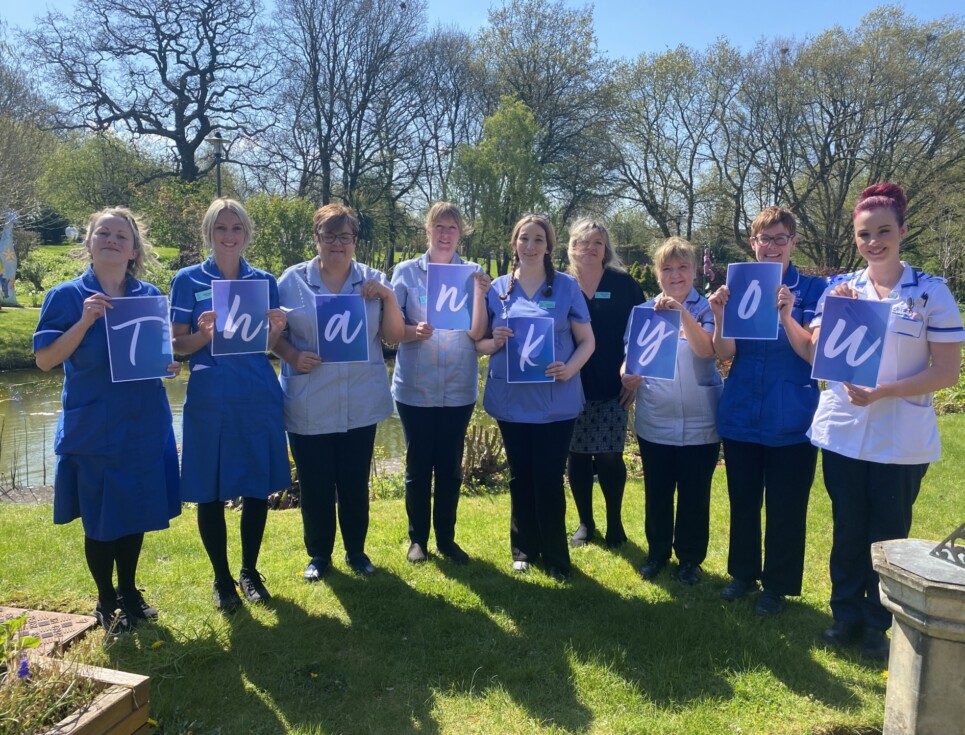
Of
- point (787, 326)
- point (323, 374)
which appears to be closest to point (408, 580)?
point (323, 374)

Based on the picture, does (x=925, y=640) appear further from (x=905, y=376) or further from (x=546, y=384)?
(x=546, y=384)

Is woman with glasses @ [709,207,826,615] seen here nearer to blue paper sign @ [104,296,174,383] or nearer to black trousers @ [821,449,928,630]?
black trousers @ [821,449,928,630]

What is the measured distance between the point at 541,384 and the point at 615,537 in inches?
61.6

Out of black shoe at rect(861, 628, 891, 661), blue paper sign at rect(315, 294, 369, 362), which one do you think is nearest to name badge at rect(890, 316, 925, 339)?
black shoe at rect(861, 628, 891, 661)

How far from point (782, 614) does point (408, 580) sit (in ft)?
7.31

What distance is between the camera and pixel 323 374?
3.84m

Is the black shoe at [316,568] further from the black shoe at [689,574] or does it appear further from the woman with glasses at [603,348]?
the black shoe at [689,574]

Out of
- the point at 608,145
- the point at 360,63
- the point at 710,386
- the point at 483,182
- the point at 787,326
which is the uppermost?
the point at 360,63

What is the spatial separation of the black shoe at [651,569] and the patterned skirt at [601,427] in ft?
2.54

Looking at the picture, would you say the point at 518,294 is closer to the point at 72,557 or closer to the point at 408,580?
the point at 408,580

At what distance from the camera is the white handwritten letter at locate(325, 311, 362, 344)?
371 cm

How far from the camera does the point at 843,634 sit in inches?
136

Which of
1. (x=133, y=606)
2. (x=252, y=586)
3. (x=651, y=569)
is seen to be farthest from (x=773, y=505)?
(x=133, y=606)

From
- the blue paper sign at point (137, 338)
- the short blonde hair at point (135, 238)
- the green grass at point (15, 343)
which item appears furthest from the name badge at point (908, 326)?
the green grass at point (15, 343)
